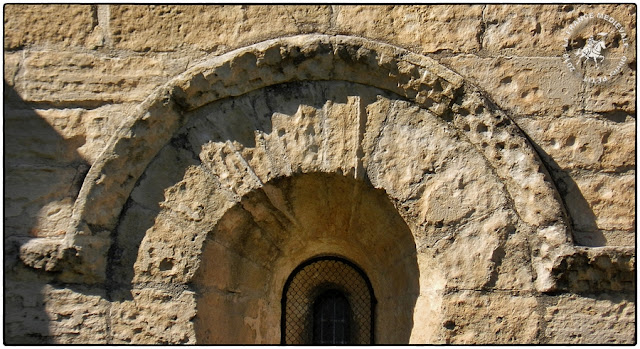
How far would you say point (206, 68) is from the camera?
2.96m

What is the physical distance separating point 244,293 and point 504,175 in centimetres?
129

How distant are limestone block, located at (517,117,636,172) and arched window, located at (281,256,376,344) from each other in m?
1.26

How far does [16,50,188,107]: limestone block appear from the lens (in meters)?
3.02

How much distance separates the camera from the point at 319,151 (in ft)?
9.55

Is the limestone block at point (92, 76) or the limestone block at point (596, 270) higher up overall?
the limestone block at point (92, 76)

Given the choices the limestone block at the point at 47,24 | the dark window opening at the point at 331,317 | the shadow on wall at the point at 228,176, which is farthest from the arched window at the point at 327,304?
the limestone block at the point at 47,24

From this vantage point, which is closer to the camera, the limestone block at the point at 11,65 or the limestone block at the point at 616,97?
the limestone block at the point at 616,97

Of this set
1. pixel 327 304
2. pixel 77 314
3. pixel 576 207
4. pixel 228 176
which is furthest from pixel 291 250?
pixel 576 207

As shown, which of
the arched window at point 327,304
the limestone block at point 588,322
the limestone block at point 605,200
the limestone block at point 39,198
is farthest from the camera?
the arched window at point 327,304

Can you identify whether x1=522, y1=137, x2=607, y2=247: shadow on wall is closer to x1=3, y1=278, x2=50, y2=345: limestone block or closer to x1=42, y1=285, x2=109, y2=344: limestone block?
x1=42, y1=285, x2=109, y2=344: limestone block

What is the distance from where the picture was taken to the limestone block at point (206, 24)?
3014 mm

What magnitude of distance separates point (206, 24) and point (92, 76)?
1.78 feet

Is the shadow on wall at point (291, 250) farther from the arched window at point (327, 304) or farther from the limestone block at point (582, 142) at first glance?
the limestone block at point (582, 142)

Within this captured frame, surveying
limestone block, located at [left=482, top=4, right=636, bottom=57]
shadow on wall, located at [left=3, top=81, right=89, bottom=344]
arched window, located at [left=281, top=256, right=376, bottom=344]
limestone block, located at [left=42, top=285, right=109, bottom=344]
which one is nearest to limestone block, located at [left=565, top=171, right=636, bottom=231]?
limestone block, located at [left=482, top=4, right=636, bottom=57]
